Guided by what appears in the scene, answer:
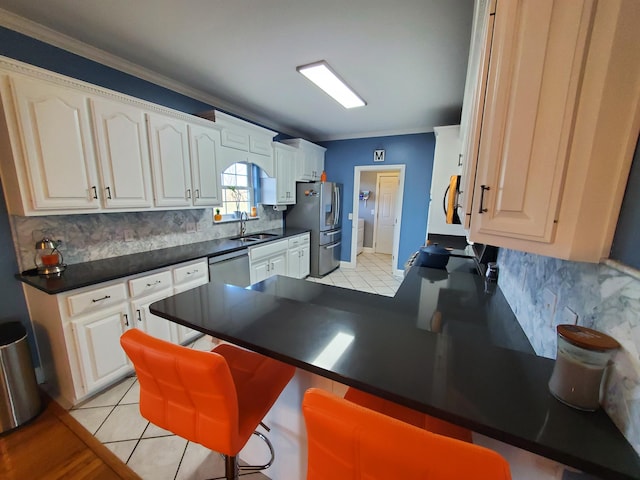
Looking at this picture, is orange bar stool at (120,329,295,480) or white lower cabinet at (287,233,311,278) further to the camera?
white lower cabinet at (287,233,311,278)

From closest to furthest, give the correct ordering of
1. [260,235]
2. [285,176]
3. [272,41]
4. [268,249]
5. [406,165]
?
[272,41]
[268,249]
[260,235]
[285,176]
[406,165]

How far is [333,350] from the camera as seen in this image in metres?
0.84

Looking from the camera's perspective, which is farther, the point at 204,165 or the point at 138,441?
the point at 204,165

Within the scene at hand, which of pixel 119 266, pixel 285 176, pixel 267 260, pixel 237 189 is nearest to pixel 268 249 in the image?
pixel 267 260

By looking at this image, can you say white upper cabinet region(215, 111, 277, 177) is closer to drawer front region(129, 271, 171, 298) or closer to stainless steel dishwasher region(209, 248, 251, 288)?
stainless steel dishwasher region(209, 248, 251, 288)

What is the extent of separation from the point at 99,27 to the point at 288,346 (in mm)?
2655

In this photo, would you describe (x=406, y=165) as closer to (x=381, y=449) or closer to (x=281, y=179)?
(x=281, y=179)

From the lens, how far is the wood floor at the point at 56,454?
139 centimetres

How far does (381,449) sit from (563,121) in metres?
0.88

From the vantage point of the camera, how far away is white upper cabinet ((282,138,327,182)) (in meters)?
4.36

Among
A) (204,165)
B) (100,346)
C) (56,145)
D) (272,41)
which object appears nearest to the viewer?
(56,145)

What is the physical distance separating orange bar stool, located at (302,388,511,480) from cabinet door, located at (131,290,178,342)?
6.45 ft

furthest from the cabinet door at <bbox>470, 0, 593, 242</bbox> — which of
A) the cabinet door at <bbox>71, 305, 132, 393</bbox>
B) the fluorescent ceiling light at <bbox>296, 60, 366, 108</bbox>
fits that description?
the cabinet door at <bbox>71, 305, 132, 393</bbox>

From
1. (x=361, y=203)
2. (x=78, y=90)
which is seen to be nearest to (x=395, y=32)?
(x=78, y=90)
